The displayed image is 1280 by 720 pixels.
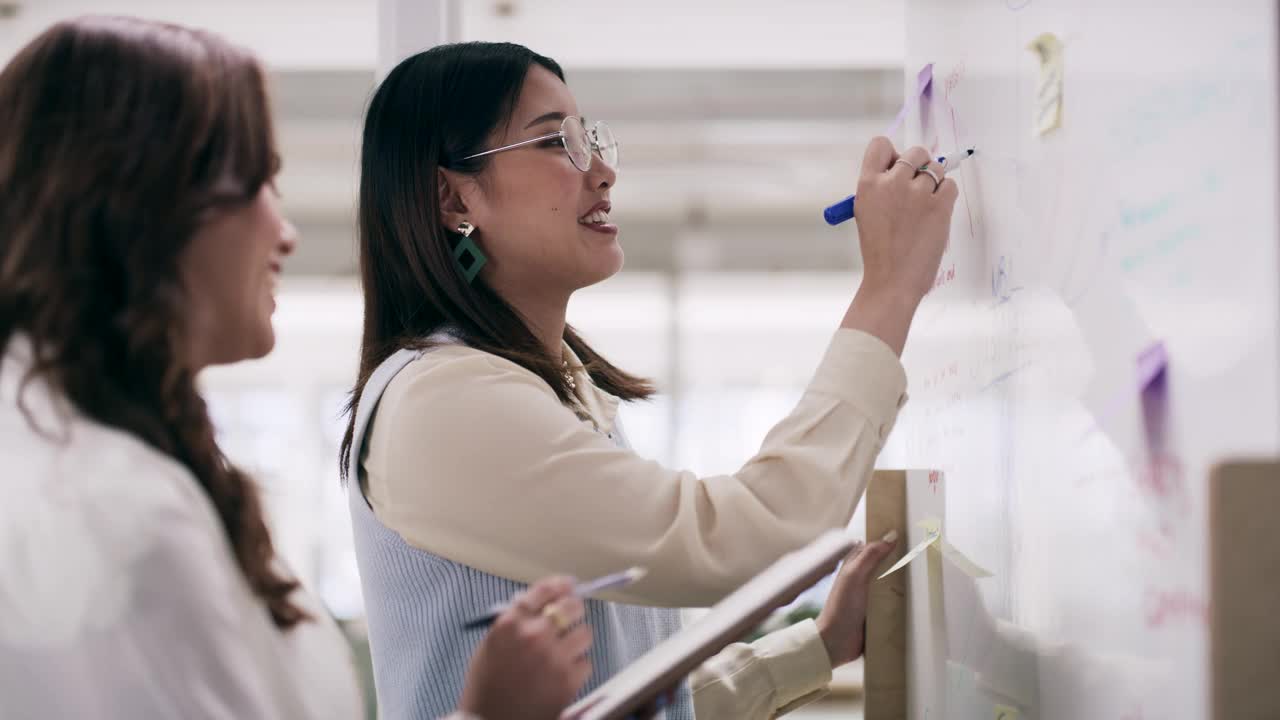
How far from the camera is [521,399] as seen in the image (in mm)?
917

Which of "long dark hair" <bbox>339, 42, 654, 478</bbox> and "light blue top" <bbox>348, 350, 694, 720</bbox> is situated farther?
"long dark hair" <bbox>339, 42, 654, 478</bbox>

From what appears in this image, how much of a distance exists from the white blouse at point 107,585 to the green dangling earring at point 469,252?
0.48 metres

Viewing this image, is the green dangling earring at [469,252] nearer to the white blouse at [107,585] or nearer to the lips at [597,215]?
the lips at [597,215]

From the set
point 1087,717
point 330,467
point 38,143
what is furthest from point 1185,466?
point 330,467

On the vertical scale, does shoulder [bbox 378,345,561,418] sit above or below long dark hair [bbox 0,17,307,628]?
below

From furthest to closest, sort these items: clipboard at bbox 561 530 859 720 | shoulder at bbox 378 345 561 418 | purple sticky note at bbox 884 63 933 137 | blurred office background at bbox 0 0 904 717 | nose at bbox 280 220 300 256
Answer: blurred office background at bbox 0 0 904 717, purple sticky note at bbox 884 63 933 137, shoulder at bbox 378 345 561 418, nose at bbox 280 220 300 256, clipboard at bbox 561 530 859 720

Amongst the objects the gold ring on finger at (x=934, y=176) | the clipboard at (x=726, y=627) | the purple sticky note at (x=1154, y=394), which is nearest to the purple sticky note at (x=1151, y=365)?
the purple sticky note at (x=1154, y=394)

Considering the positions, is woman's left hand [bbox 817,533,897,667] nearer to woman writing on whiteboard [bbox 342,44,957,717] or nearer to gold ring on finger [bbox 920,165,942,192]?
woman writing on whiteboard [bbox 342,44,957,717]

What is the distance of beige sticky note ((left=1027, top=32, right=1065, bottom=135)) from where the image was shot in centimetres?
84

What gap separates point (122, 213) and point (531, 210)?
0.48 m

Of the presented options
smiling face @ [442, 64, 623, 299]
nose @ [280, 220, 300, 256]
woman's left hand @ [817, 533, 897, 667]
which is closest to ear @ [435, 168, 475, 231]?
smiling face @ [442, 64, 623, 299]

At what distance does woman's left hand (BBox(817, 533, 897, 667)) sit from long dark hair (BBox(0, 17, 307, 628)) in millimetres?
736

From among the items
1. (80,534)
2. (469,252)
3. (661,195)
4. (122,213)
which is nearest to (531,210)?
(469,252)

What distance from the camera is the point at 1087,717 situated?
0.80 meters
